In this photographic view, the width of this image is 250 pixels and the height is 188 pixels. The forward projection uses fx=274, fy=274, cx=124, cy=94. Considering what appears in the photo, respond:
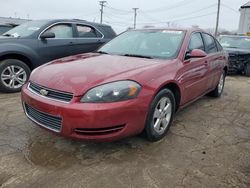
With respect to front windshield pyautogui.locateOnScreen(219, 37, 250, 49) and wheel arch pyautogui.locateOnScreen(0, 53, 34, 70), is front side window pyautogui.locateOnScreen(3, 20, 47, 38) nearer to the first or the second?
wheel arch pyautogui.locateOnScreen(0, 53, 34, 70)

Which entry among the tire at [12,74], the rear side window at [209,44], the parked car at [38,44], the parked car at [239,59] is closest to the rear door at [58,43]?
the parked car at [38,44]

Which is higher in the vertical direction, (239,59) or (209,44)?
(209,44)

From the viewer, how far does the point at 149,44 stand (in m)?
4.20

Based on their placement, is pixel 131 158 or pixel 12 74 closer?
pixel 131 158

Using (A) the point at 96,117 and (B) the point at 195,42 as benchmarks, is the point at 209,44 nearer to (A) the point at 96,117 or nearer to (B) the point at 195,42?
(B) the point at 195,42

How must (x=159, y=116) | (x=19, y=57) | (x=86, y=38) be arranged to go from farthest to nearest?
(x=86, y=38), (x=19, y=57), (x=159, y=116)

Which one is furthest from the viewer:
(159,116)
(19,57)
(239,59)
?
(239,59)

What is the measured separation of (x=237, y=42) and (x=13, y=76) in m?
8.08

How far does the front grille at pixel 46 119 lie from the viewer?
116 inches

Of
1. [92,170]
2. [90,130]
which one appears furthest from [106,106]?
[92,170]

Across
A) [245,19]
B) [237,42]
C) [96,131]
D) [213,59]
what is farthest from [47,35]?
[245,19]

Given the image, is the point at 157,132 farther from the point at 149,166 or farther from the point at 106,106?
the point at 106,106

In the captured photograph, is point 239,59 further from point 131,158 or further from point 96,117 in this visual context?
point 96,117

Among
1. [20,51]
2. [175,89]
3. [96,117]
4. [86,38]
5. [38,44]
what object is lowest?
[96,117]
